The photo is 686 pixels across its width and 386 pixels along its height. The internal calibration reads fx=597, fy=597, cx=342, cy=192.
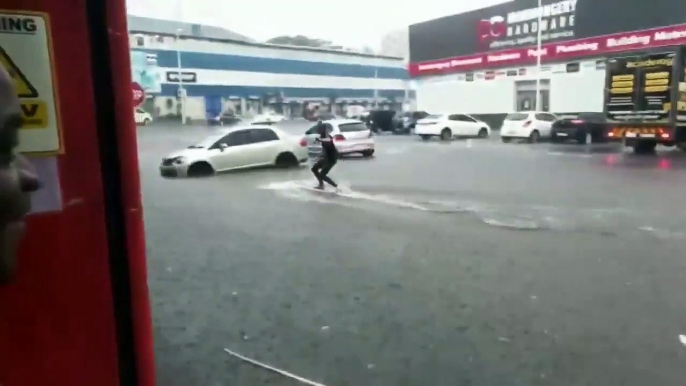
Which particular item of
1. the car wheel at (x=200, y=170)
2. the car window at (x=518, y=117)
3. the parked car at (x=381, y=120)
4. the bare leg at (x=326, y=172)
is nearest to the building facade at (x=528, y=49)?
the car window at (x=518, y=117)

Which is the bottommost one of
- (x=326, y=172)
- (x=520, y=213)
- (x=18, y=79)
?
(x=520, y=213)

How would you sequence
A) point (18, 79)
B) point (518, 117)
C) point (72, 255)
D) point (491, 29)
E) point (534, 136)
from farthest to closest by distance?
1. point (491, 29)
2. point (518, 117)
3. point (534, 136)
4. point (72, 255)
5. point (18, 79)

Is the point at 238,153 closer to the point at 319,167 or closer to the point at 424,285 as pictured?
the point at 319,167

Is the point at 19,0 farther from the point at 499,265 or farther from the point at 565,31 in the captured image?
the point at 565,31

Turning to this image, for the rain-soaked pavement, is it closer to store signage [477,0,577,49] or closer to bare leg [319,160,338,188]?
bare leg [319,160,338,188]

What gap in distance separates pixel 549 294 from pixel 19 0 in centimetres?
454

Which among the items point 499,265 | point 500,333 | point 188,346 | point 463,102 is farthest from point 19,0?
point 463,102

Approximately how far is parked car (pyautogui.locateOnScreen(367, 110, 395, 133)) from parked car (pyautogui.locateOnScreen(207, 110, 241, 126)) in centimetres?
1319

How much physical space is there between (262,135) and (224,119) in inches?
111

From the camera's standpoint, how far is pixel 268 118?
17266 millimetres

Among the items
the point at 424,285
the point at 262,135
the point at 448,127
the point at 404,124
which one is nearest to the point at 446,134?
the point at 448,127

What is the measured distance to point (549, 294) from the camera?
15.8ft

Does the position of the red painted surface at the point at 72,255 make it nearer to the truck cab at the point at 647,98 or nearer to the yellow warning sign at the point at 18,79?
the yellow warning sign at the point at 18,79

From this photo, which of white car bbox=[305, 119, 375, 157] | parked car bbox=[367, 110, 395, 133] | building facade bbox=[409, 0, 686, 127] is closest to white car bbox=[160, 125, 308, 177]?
white car bbox=[305, 119, 375, 157]
